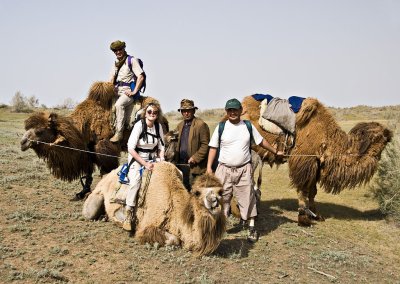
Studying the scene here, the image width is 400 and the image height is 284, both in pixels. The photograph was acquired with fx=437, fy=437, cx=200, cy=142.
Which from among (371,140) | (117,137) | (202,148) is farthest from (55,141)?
(371,140)

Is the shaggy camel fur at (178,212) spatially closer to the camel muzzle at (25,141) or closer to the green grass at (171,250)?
the green grass at (171,250)

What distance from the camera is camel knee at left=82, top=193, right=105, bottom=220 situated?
707 centimetres

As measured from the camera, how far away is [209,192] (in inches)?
216

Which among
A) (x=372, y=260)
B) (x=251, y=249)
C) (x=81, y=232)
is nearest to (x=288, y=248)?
(x=251, y=249)

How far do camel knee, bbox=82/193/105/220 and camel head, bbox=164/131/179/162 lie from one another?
1325 millimetres

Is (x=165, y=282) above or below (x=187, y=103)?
below

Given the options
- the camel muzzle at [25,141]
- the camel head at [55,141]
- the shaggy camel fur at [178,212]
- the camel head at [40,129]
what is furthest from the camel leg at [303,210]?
the camel muzzle at [25,141]

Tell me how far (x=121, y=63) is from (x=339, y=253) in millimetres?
5131

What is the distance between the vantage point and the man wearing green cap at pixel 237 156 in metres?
Result: 6.62

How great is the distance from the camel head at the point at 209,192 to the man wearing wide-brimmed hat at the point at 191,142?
5.20ft

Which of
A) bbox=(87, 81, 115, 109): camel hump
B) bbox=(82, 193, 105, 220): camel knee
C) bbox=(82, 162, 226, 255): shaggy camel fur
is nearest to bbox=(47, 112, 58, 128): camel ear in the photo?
bbox=(87, 81, 115, 109): camel hump

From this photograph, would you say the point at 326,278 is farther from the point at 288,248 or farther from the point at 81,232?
the point at 81,232

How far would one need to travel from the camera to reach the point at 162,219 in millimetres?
5918

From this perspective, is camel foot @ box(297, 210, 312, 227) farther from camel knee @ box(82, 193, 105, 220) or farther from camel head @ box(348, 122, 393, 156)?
camel knee @ box(82, 193, 105, 220)
